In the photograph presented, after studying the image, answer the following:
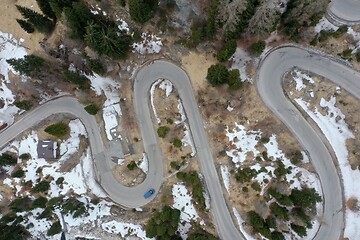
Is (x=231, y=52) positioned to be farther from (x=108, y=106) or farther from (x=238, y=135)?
(x=108, y=106)

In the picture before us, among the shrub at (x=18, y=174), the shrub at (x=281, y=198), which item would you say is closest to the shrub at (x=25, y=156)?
the shrub at (x=18, y=174)

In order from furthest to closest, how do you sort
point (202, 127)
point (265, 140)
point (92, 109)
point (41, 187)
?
point (41, 187)
point (92, 109)
point (202, 127)
point (265, 140)

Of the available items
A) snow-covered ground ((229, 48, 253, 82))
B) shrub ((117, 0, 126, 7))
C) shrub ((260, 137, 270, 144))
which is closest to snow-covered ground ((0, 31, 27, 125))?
shrub ((117, 0, 126, 7))

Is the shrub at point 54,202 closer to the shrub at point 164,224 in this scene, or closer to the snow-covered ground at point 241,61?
the shrub at point 164,224

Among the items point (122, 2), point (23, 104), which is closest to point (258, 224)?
point (122, 2)

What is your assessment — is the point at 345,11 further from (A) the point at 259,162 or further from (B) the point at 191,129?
(B) the point at 191,129

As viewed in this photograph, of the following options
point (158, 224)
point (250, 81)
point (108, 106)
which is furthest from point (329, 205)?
point (108, 106)
